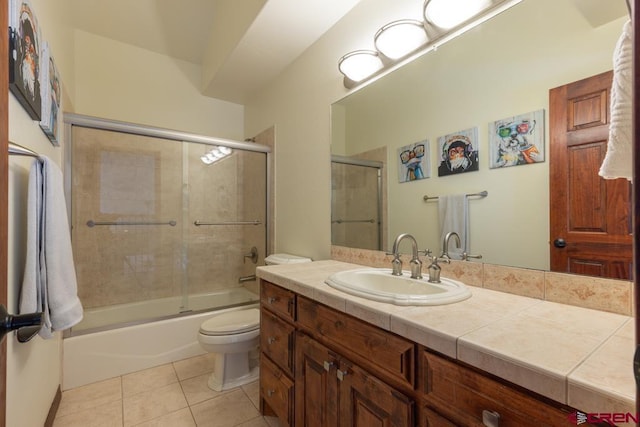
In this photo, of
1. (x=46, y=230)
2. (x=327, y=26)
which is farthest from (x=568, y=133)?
(x=46, y=230)

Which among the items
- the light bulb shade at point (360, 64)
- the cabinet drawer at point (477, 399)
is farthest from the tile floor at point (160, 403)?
the light bulb shade at point (360, 64)

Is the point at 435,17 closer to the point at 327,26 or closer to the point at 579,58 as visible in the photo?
the point at 579,58

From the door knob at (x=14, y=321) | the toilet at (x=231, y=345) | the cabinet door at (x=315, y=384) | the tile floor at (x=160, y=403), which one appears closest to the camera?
the door knob at (x=14, y=321)

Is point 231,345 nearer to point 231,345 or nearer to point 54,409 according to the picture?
point 231,345

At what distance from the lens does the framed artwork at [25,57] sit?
2.86 ft

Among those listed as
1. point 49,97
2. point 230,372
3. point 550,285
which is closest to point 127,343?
point 230,372

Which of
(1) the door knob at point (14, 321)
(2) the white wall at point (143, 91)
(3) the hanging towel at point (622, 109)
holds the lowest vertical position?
(1) the door knob at point (14, 321)

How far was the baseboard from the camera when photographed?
1.44 meters

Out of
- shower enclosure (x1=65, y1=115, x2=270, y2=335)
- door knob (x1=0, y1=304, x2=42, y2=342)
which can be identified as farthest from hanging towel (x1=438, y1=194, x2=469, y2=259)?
shower enclosure (x1=65, y1=115, x2=270, y2=335)

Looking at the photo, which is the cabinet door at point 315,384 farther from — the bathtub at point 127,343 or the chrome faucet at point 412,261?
the bathtub at point 127,343

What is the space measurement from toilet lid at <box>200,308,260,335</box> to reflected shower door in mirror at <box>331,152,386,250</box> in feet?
2.62

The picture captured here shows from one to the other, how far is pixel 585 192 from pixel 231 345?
1901 mm

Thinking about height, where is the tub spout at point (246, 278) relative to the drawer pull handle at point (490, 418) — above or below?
below

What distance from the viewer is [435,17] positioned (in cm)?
125
